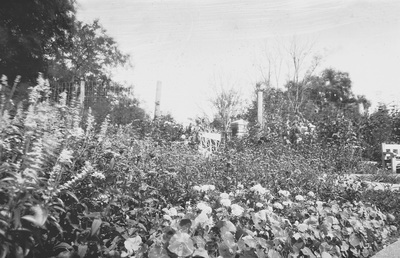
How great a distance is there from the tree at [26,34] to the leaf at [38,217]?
28.0ft

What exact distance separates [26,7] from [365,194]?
31.4ft

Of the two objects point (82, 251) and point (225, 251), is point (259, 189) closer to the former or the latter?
point (225, 251)

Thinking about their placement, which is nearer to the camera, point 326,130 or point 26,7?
point 26,7

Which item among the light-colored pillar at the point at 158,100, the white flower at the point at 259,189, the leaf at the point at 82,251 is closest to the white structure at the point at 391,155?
the light-colored pillar at the point at 158,100

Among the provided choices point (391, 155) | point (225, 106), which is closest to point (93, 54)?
point (225, 106)

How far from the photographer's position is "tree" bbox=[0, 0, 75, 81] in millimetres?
8523

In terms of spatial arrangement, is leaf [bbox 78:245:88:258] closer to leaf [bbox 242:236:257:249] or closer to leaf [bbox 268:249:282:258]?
leaf [bbox 242:236:257:249]

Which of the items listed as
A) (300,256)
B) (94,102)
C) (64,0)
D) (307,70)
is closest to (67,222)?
(300,256)

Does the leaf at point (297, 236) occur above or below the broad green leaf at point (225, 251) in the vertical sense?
above

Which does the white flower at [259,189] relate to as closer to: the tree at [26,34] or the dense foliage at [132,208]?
the dense foliage at [132,208]

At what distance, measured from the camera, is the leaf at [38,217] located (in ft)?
3.46

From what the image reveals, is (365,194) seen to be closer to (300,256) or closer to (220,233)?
(300,256)

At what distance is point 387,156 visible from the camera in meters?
9.35

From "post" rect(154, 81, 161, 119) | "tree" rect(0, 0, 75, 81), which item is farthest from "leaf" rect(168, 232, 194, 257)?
"tree" rect(0, 0, 75, 81)
